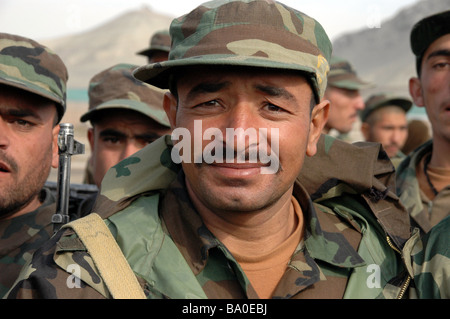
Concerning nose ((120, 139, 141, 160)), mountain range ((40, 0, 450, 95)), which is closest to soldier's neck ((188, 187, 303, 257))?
nose ((120, 139, 141, 160))

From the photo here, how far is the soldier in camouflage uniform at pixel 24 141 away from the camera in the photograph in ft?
9.30

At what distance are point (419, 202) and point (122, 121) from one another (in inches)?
84.6

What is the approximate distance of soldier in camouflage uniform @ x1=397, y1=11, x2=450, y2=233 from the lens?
3.49 metres

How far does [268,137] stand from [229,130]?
0.17 meters

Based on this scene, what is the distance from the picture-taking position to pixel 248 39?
2213 millimetres

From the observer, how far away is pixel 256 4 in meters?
2.29

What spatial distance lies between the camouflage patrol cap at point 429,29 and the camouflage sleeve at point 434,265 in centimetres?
174

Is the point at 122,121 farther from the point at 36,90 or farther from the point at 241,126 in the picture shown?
the point at 241,126

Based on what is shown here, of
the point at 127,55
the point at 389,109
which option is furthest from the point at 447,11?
the point at 127,55

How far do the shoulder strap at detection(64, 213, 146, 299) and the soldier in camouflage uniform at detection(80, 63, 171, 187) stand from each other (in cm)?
192

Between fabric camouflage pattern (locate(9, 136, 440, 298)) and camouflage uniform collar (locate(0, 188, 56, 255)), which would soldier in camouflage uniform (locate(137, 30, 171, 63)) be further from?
fabric camouflage pattern (locate(9, 136, 440, 298))

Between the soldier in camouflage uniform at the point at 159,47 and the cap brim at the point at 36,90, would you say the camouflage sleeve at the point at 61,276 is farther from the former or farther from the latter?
the soldier in camouflage uniform at the point at 159,47

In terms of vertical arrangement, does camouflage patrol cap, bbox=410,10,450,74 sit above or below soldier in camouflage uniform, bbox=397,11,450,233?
above

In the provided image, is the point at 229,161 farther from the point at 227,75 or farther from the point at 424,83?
the point at 424,83
